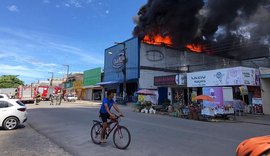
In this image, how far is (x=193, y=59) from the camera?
155 ft

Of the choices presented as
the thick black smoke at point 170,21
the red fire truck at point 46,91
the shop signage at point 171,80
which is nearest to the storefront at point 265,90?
the shop signage at point 171,80

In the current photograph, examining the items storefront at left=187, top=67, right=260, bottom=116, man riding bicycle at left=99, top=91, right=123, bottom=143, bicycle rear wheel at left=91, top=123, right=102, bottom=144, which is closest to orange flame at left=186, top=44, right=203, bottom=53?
storefront at left=187, top=67, right=260, bottom=116

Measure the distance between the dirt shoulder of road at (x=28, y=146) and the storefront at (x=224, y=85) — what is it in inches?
547

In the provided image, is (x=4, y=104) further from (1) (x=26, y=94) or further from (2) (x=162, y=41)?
(2) (x=162, y=41)

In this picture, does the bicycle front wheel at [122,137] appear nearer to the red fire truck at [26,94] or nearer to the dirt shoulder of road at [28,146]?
the dirt shoulder of road at [28,146]

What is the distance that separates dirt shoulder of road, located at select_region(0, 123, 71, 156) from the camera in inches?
264

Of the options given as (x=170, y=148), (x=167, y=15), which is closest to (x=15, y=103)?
(x=170, y=148)

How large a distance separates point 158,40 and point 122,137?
37.0 m

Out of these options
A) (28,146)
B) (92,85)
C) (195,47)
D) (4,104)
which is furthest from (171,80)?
(92,85)

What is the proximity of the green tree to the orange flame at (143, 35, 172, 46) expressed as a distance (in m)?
59.2

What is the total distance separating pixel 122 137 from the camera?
7422mm

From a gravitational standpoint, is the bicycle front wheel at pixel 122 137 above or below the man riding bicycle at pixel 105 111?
below

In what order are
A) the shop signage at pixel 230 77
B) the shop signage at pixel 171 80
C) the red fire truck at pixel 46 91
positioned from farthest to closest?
the red fire truck at pixel 46 91 → the shop signage at pixel 171 80 → the shop signage at pixel 230 77

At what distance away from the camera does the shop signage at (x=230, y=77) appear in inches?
865
